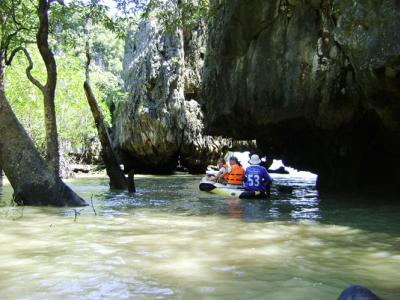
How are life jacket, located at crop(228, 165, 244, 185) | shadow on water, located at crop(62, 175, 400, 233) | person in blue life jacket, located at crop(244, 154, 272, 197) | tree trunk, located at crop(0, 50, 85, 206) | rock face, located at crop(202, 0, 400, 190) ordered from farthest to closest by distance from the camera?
life jacket, located at crop(228, 165, 244, 185) → person in blue life jacket, located at crop(244, 154, 272, 197) → tree trunk, located at crop(0, 50, 85, 206) → shadow on water, located at crop(62, 175, 400, 233) → rock face, located at crop(202, 0, 400, 190)

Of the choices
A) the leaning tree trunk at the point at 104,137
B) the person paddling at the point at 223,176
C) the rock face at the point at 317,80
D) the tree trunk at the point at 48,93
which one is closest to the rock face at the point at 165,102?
the rock face at the point at 317,80

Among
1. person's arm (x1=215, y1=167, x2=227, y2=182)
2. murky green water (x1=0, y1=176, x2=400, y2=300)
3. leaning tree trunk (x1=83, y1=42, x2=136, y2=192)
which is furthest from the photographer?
person's arm (x1=215, y1=167, x2=227, y2=182)

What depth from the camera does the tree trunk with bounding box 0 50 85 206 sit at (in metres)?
9.86

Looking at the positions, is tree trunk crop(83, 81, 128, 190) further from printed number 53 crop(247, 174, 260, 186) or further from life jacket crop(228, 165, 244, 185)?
printed number 53 crop(247, 174, 260, 186)

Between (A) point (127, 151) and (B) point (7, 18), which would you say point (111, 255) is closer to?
(B) point (7, 18)

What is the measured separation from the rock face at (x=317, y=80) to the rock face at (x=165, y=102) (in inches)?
376

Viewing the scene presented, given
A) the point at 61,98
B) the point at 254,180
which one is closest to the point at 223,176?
the point at 254,180

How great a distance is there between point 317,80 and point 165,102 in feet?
51.2

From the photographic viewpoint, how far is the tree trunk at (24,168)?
9.86 meters

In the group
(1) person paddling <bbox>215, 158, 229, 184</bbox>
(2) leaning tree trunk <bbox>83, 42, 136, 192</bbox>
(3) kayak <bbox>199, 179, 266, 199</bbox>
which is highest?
(2) leaning tree trunk <bbox>83, 42, 136, 192</bbox>

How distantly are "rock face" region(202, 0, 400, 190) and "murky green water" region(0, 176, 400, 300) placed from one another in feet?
10.1

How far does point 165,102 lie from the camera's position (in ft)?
85.7

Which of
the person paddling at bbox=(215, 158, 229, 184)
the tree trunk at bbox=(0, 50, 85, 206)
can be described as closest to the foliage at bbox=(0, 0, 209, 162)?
the tree trunk at bbox=(0, 50, 85, 206)

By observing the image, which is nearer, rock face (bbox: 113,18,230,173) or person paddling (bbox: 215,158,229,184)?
person paddling (bbox: 215,158,229,184)
